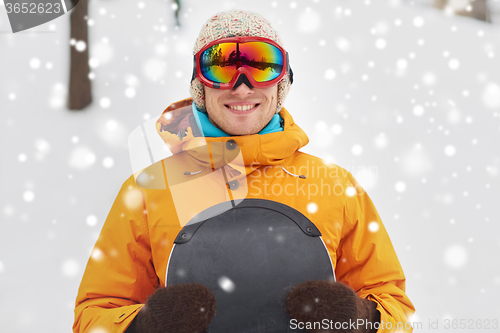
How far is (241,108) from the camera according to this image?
1257mm

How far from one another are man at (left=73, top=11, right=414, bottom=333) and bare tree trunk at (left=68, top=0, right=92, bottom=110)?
3.59 ft

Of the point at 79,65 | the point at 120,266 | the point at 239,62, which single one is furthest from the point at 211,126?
the point at 79,65

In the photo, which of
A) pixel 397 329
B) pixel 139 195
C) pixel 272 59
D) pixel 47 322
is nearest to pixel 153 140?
pixel 139 195

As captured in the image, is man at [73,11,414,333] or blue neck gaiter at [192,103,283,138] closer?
man at [73,11,414,333]

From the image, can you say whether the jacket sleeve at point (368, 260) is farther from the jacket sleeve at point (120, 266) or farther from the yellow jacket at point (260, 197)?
the jacket sleeve at point (120, 266)

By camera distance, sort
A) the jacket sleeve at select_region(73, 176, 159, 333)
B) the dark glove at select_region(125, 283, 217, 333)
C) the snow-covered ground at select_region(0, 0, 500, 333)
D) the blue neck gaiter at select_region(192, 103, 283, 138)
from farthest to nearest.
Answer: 1. the snow-covered ground at select_region(0, 0, 500, 333)
2. the blue neck gaiter at select_region(192, 103, 283, 138)
3. the jacket sleeve at select_region(73, 176, 159, 333)
4. the dark glove at select_region(125, 283, 217, 333)

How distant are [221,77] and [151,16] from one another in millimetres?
1165

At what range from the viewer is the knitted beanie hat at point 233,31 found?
1249 millimetres

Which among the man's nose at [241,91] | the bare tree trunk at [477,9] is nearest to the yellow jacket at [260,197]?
the man's nose at [241,91]

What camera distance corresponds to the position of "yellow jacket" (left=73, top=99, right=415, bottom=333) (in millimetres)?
1113

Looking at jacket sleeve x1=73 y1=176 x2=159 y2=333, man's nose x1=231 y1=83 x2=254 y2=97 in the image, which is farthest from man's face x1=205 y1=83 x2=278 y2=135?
jacket sleeve x1=73 y1=176 x2=159 y2=333

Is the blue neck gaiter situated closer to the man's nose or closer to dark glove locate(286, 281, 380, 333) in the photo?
the man's nose

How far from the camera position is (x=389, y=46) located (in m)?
2.12

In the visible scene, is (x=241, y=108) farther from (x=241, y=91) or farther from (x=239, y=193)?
(x=239, y=193)
